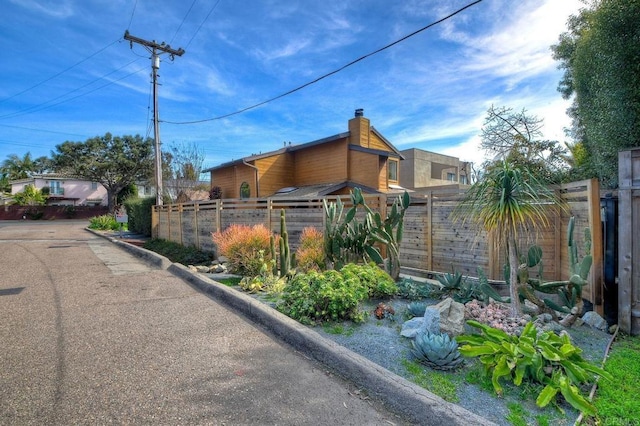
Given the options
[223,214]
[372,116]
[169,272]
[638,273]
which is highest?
[372,116]

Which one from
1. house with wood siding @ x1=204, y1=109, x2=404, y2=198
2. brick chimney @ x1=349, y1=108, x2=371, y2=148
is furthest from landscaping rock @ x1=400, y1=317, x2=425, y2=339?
brick chimney @ x1=349, y1=108, x2=371, y2=148

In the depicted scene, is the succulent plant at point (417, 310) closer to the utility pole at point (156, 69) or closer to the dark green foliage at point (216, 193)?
the utility pole at point (156, 69)

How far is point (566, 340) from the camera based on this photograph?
2869 mm

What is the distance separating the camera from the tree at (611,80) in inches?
299

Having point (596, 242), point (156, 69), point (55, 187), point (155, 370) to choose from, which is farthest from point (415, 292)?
point (55, 187)

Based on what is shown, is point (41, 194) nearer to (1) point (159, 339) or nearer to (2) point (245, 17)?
(2) point (245, 17)

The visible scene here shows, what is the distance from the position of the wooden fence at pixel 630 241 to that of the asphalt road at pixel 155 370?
334cm

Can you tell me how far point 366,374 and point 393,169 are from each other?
57.1 ft

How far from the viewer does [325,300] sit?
4.11 meters

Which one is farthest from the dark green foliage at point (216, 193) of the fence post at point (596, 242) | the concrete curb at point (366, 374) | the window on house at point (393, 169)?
the fence post at point (596, 242)

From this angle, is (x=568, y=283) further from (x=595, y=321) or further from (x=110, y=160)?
(x=110, y=160)

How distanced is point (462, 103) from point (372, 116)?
830 centimetres

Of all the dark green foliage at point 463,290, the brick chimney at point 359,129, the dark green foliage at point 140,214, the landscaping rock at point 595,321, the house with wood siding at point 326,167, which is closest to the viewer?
the landscaping rock at point 595,321

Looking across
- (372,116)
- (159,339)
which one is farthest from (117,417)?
(372,116)
